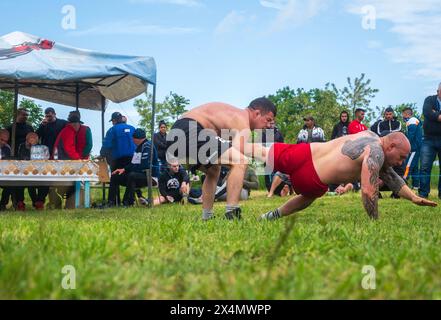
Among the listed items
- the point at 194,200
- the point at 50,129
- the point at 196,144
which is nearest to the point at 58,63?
the point at 50,129

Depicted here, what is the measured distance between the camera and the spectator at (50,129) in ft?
39.9

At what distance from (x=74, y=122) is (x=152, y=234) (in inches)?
333

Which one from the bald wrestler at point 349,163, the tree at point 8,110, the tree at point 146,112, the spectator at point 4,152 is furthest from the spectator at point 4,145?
the tree at point 146,112

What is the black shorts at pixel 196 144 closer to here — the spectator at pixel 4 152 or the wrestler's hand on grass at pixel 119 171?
the wrestler's hand on grass at pixel 119 171

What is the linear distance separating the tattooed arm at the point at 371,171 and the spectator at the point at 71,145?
7078mm

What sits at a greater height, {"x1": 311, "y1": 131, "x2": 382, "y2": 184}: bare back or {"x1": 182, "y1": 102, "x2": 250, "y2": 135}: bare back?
{"x1": 182, "y1": 102, "x2": 250, "y2": 135}: bare back

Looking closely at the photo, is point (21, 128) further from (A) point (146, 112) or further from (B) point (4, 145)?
(A) point (146, 112)

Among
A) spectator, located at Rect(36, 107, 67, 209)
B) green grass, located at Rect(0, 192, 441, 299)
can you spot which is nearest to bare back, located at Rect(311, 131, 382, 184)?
green grass, located at Rect(0, 192, 441, 299)

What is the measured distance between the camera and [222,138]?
6531 mm

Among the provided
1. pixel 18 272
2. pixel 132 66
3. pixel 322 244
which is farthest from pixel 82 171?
pixel 18 272

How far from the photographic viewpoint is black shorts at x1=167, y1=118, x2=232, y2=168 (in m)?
6.38

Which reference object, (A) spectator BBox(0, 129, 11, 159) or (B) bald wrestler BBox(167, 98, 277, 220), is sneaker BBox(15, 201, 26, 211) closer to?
(A) spectator BBox(0, 129, 11, 159)

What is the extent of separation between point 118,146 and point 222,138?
612cm
